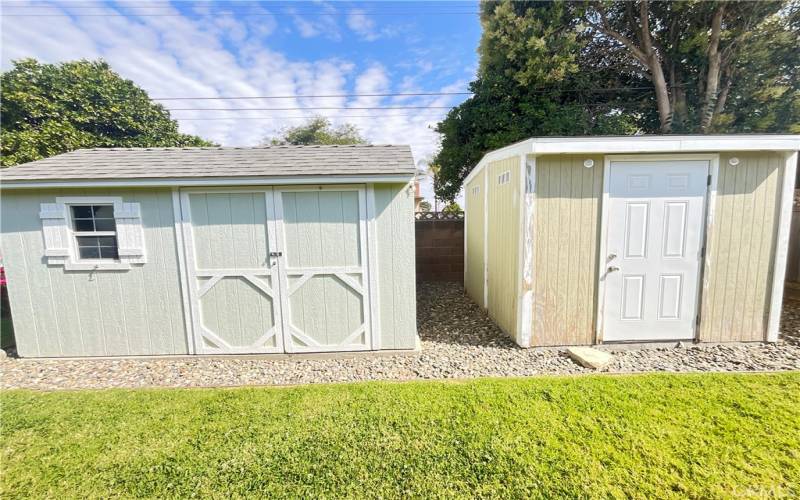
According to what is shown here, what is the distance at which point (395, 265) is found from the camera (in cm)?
404

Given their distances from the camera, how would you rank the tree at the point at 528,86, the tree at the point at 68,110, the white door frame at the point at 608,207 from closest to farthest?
the white door frame at the point at 608,207 < the tree at the point at 528,86 < the tree at the point at 68,110

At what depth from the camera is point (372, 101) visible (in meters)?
12.3

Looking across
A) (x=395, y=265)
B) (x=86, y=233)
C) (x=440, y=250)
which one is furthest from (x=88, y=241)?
(x=440, y=250)

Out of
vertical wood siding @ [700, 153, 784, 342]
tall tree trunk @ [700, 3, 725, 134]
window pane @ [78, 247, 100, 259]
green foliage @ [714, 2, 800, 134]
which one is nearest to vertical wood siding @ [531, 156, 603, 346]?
vertical wood siding @ [700, 153, 784, 342]

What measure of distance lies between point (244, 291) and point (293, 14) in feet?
28.1

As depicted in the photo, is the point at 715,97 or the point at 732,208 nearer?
the point at 732,208

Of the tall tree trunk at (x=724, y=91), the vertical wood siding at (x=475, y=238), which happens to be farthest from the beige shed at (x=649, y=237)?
the tall tree trunk at (x=724, y=91)

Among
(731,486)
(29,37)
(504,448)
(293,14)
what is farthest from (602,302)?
(29,37)

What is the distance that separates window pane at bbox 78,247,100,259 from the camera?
13.1 ft

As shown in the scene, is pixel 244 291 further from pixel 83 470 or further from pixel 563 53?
pixel 563 53

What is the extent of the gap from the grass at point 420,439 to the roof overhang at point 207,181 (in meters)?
2.36

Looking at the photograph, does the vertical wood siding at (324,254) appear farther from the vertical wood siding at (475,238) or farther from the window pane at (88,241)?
the vertical wood siding at (475,238)

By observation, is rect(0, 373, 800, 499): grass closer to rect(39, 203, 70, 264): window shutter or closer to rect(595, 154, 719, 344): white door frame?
rect(595, 154, 719, 344): white door frame

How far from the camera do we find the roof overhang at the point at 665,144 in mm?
3676
